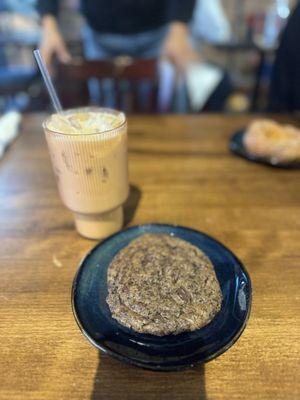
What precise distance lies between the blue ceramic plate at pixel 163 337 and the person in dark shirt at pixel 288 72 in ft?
4.65

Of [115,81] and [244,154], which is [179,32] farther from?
[244,154]

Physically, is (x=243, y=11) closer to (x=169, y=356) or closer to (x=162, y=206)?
(x=162, y=206)

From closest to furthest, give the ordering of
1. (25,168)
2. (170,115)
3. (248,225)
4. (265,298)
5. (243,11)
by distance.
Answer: (265,298) → (248,225) → (25,168) → (170,115) → (243,11)

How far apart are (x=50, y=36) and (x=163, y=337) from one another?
1.57 metres

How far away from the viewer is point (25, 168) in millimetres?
953

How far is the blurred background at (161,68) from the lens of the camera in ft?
4.53

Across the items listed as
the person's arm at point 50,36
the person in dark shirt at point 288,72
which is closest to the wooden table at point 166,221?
the person's arm at point 50,36

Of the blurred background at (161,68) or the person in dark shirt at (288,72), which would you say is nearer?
the blurred background at (161,68)

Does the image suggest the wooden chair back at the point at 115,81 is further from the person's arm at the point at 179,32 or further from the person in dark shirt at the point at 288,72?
the person in dark shirt at the point at 288,72

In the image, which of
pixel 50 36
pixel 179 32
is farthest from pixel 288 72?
pixel 50 36

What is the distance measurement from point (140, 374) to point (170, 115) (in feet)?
3.52

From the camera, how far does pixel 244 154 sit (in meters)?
0.97

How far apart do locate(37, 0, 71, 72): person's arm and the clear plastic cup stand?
101 centimetres

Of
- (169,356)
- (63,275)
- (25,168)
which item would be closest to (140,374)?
(169,356)
